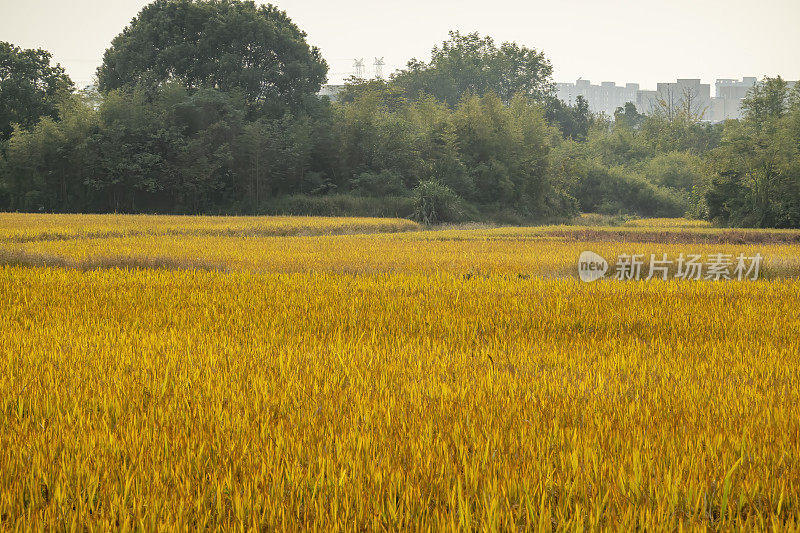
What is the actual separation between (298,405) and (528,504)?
149 centimetres

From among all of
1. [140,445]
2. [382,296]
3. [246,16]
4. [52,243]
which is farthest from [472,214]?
[140,445]

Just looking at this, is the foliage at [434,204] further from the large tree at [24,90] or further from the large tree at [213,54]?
the large tree at [24,90]

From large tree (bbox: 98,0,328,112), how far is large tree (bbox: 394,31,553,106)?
24.2m

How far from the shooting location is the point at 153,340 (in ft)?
15.8

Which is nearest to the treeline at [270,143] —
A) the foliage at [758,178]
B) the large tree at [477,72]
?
the foliage at [758,178]

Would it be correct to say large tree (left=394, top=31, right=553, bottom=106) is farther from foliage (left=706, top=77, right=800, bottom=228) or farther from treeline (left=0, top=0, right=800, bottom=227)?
foliage (left=706, top=77, right=800, bottom=228)

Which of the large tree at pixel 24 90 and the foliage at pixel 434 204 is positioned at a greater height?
the large tree at pixel 24 90

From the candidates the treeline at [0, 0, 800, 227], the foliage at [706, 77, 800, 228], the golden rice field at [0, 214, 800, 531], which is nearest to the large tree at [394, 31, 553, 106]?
the treeline at [0, 0, 800, 227]

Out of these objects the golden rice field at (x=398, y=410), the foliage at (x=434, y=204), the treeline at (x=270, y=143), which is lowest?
the golden rice field at (x=398, y=410)

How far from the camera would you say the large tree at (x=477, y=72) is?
5794 cm

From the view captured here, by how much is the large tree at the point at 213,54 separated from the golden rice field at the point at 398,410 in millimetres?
28541

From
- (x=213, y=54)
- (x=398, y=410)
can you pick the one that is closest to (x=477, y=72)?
(x=213, y=54)

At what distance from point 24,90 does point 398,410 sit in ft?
124

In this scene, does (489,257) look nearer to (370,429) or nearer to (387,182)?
(370,429)
